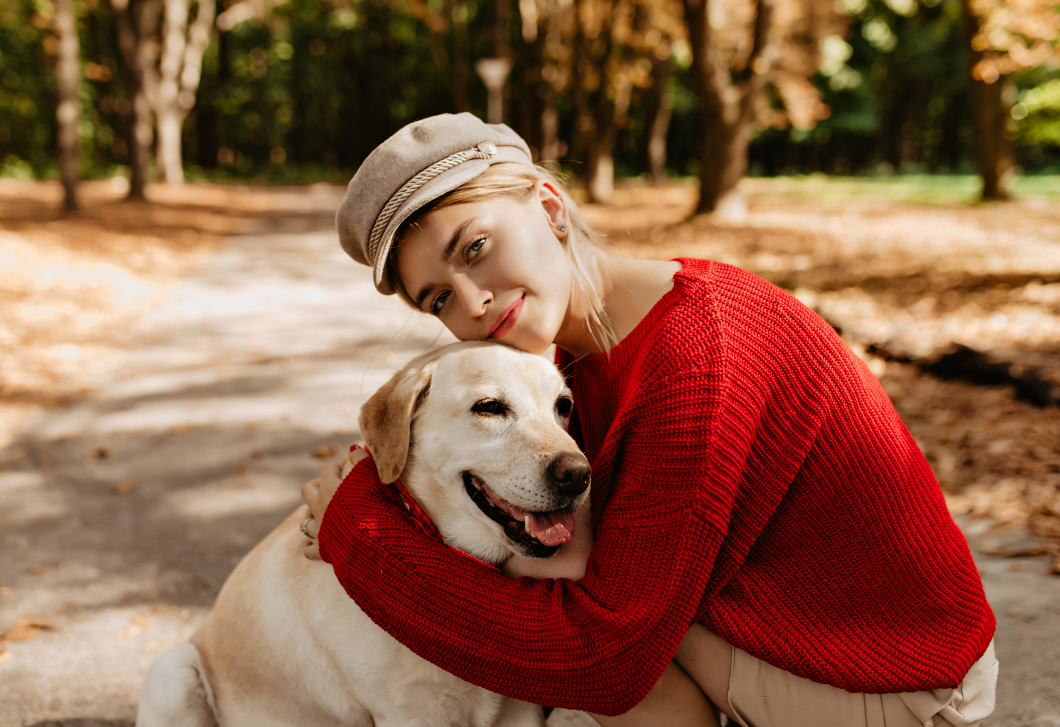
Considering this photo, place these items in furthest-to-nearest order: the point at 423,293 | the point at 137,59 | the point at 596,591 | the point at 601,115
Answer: the point at 601,115 → the point at 137,59 → the point at 423,293 → the point at 596,591

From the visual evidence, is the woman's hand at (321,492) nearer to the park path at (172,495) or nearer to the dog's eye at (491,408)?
the dog's eye at (491,408)

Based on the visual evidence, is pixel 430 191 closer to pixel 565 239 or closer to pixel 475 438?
pixel 565 239

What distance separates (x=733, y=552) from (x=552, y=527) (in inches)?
19.3

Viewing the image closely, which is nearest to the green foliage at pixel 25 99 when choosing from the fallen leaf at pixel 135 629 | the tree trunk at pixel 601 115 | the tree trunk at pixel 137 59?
the tree trunk at pixel 137 59

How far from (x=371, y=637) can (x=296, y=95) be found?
144 feet

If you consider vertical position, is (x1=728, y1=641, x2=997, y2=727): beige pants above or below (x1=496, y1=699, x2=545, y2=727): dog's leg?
above

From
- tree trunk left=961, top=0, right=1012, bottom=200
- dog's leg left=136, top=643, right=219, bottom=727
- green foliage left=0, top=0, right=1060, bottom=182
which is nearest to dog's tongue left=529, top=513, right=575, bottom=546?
dog's leg left=136, top=643, right=219, bottom=727

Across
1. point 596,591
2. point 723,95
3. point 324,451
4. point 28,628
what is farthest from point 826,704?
point 723,95

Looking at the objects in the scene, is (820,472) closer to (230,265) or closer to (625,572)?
(625,572)

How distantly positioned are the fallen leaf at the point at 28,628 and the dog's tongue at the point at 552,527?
2.61 metres

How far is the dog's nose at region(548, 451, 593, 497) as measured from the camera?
6.36 ft

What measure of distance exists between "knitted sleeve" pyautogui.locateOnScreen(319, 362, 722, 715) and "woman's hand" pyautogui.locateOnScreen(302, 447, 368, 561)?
351mm

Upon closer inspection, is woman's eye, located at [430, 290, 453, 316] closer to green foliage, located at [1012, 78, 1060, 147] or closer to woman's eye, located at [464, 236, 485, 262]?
woman's eye, located at [464, 236, 485, 262]

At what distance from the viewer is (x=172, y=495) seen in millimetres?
4617
